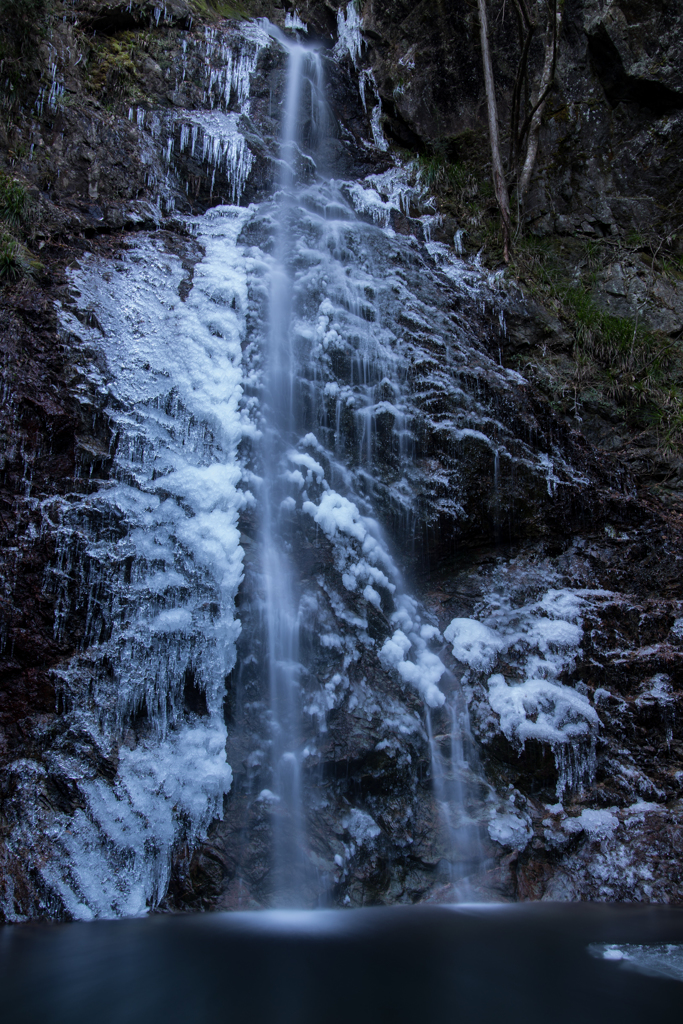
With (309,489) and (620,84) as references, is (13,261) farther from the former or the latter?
(620,84)

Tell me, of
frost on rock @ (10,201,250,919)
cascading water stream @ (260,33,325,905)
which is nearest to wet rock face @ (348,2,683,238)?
cascading water stream @ (260,33,325,905)

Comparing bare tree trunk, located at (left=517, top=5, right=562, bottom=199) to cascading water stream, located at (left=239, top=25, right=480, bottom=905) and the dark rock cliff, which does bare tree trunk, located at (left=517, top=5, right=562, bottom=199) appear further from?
cascading water stream, located at (left=239, top=25, right=480, bottom=905)

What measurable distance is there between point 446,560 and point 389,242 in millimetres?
3971

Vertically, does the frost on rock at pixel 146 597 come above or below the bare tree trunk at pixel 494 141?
below

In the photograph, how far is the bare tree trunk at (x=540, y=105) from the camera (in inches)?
310

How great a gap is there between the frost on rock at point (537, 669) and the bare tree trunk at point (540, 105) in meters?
5.93

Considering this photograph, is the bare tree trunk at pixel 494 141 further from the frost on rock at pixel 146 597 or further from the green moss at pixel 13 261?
the green moss at pixel 13 261

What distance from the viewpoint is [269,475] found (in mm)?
4949

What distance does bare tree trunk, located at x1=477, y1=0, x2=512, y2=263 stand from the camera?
7503 millimetres

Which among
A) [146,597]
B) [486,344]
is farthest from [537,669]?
[486,344]

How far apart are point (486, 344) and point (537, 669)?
337 cm

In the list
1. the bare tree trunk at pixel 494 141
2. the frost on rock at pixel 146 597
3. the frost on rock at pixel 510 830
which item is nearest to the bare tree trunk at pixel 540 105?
the bare tree trunk at pixel 494 141

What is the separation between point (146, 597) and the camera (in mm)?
3941

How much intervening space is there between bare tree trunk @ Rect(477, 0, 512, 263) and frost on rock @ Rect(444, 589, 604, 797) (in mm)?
4698
